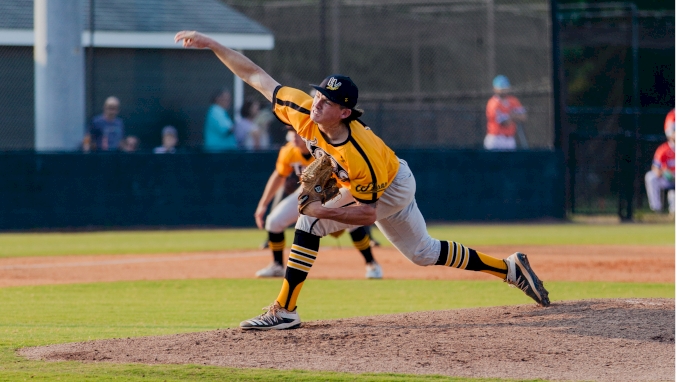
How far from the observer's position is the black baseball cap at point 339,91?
5.80m

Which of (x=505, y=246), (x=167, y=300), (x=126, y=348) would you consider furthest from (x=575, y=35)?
(x=126, y=348)

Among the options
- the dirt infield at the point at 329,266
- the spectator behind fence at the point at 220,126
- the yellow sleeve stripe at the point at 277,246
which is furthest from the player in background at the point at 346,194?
the spectator behind fence at the point at 220,126

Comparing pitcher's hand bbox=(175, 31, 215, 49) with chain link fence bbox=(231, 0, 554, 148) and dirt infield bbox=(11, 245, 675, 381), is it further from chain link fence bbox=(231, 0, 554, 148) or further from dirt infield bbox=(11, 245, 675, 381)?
chain link fence bbox=(231, 0, 554, 148)

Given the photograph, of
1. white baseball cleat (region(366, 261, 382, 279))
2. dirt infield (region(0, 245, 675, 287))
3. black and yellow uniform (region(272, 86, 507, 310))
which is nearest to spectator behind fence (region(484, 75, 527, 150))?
dirt infield (region(0, 245, 675, 287))

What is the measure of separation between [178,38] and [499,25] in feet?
56.0

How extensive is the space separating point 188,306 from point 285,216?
178 centimetres

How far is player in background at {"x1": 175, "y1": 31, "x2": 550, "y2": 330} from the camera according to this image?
583cm

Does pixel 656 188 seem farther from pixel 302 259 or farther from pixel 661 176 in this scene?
pixel 302 259

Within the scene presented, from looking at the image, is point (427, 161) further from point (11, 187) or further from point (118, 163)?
point (11, 187)

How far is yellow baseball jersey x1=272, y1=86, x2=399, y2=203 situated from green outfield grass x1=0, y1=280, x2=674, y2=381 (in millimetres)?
1391

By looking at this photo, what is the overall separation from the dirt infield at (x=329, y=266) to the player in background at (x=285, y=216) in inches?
14.4

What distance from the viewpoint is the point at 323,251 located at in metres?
13.2

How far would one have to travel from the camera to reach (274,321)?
19.7 ft

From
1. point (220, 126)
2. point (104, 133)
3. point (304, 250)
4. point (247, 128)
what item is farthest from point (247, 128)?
point (304, 250)
